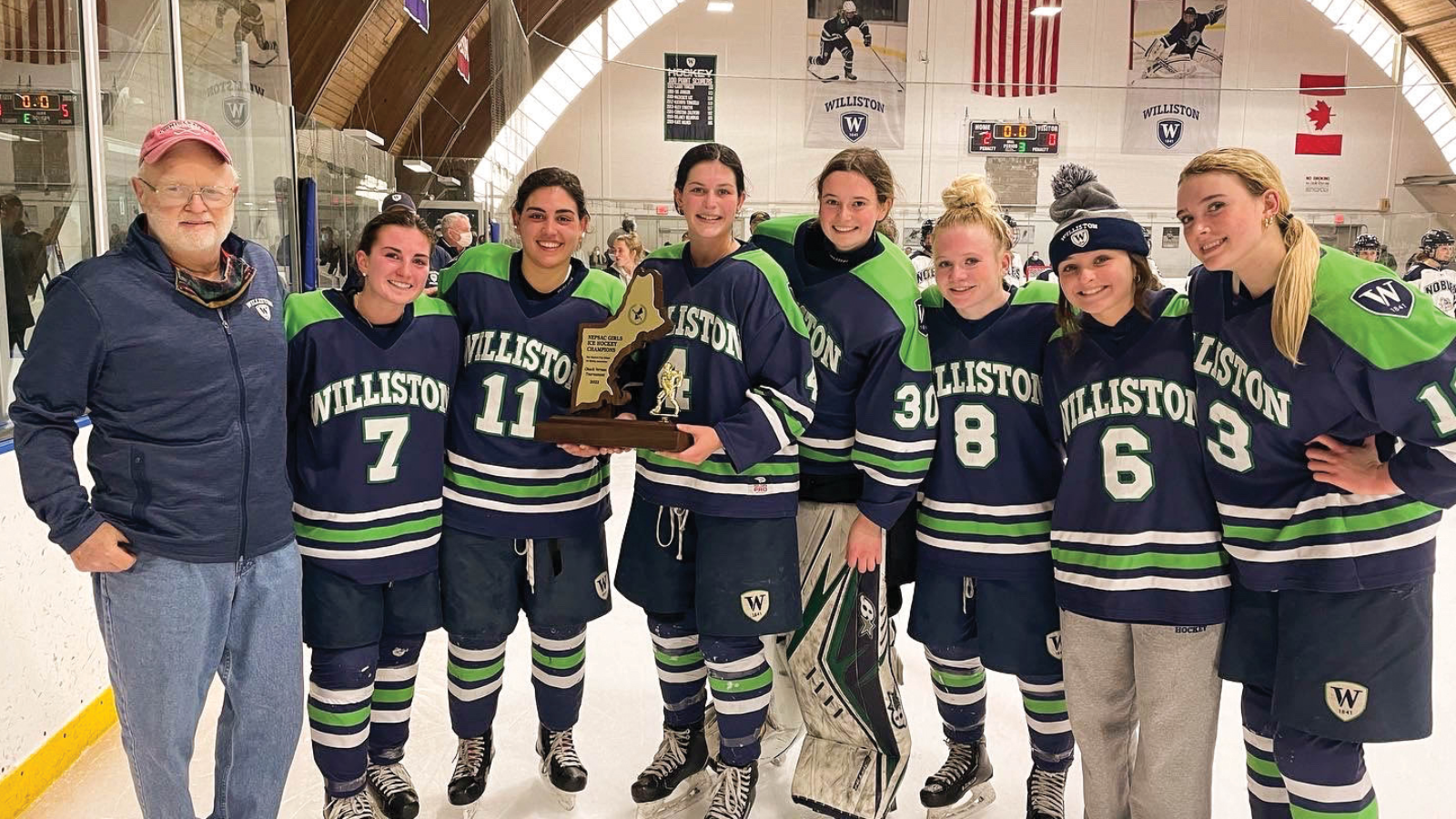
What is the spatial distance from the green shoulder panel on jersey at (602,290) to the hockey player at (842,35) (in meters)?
9.02

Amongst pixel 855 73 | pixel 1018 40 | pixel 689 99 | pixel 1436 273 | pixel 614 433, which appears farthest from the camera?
pixel 1018 40

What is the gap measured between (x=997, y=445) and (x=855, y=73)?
935 centimetres

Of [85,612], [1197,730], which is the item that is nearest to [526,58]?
[85,612]

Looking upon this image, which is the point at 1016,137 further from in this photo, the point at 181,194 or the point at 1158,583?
the point at 181,194

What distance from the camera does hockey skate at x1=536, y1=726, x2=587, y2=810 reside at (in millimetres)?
2555

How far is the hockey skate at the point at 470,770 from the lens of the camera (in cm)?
251

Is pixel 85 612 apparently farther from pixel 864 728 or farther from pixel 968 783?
pixel 968 783

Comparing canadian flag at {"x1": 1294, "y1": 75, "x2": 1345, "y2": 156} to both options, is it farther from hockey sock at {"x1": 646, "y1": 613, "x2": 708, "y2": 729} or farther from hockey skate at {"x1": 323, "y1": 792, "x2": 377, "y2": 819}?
hockey skate at {"x1": 323, "y1": 792, "x2": 377, "y2": 819}

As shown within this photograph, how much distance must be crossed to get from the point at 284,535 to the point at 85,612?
1.49 m

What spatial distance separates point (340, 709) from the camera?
2.24m

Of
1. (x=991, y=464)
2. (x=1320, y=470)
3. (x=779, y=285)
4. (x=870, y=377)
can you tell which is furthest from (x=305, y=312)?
(x=1320, y=470)

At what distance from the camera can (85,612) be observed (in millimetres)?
2947

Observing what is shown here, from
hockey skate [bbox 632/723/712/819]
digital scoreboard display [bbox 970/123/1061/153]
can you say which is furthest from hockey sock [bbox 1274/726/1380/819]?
digital scoreboard display [bbox 970/123/1061/153]

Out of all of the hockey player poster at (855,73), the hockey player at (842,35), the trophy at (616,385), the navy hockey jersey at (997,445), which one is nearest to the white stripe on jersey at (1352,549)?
the navy hockey jersey at (997,445)
